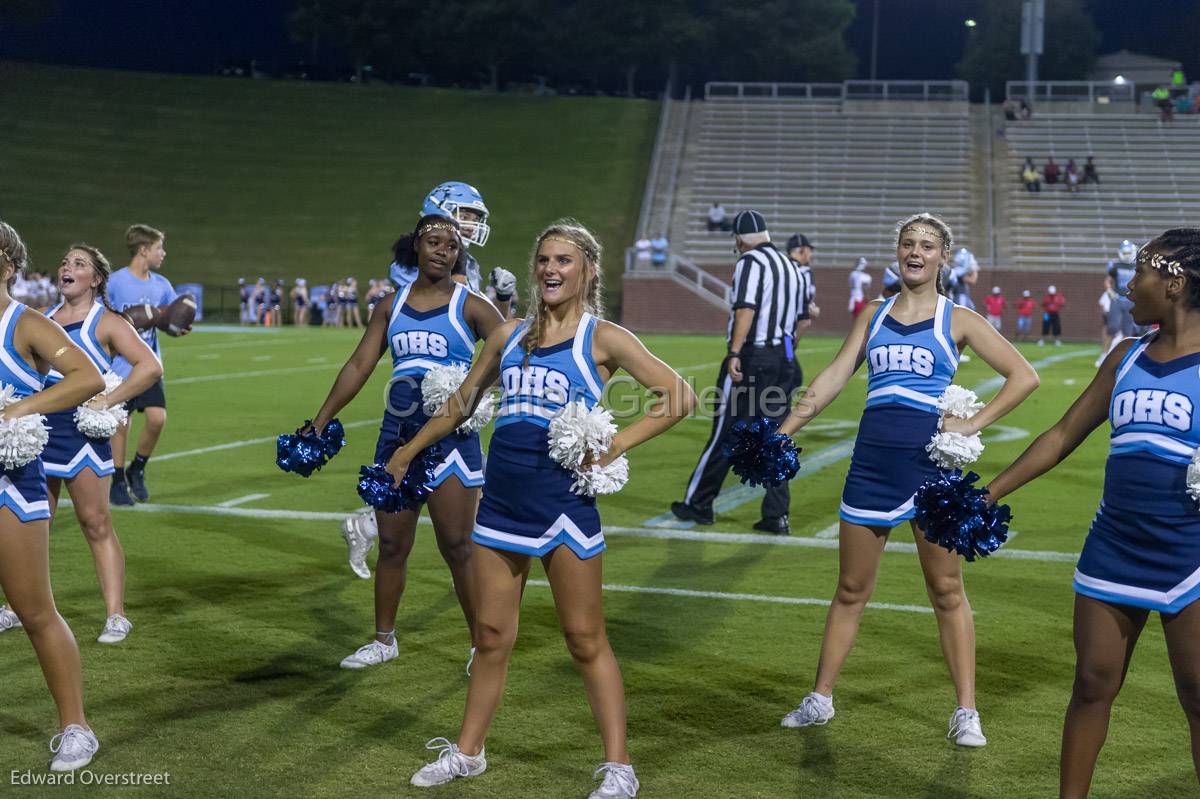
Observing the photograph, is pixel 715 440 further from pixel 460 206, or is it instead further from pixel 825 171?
pixel 825 171

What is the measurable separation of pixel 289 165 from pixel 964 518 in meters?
48.1

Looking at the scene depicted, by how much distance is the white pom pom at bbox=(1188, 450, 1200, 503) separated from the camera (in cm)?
335

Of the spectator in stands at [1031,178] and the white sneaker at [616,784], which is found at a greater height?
the spectator in stands at [1031,178]

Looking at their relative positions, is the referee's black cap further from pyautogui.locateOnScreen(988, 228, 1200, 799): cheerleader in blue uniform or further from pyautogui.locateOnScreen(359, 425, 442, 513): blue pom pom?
pyautogui.locateOnScreen(988, 228, 1200, 799): cheerleader in blue uniform

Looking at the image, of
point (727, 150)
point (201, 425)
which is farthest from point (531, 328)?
point (727, 150)

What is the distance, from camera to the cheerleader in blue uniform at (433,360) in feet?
17.3

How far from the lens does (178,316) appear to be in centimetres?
757

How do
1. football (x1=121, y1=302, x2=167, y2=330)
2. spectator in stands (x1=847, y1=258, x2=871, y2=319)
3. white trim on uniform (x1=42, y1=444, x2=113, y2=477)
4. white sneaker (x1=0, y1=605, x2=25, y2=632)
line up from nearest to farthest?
1. white trim on uniform (x1=42, y1=444, x2=113, y2=477)
2. white sneaker (x1=0, y1=605, x2=25, y2=632)
3. football (x1=121, y1=302, x2=167, y2=330)
4. spectator in stands (x1=847, y1=258, x2=871, y2=319)

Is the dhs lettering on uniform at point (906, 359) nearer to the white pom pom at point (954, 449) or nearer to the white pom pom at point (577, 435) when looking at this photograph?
the white pom pom at point (954, 449)

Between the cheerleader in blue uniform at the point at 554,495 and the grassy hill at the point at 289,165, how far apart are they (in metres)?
36.5

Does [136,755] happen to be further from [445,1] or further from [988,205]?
[445,1]

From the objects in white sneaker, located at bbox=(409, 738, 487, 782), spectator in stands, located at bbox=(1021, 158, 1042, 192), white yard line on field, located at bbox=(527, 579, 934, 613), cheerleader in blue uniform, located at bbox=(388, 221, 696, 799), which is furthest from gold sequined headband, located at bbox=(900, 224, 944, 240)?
spectator in stands, located at bbox=(1021, 158, 1042, 192)

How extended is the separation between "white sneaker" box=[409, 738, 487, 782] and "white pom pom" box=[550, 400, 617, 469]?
40.6 inches

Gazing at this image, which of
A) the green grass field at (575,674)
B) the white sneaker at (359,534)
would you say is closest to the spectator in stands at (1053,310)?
the green grass field at (575,674)
